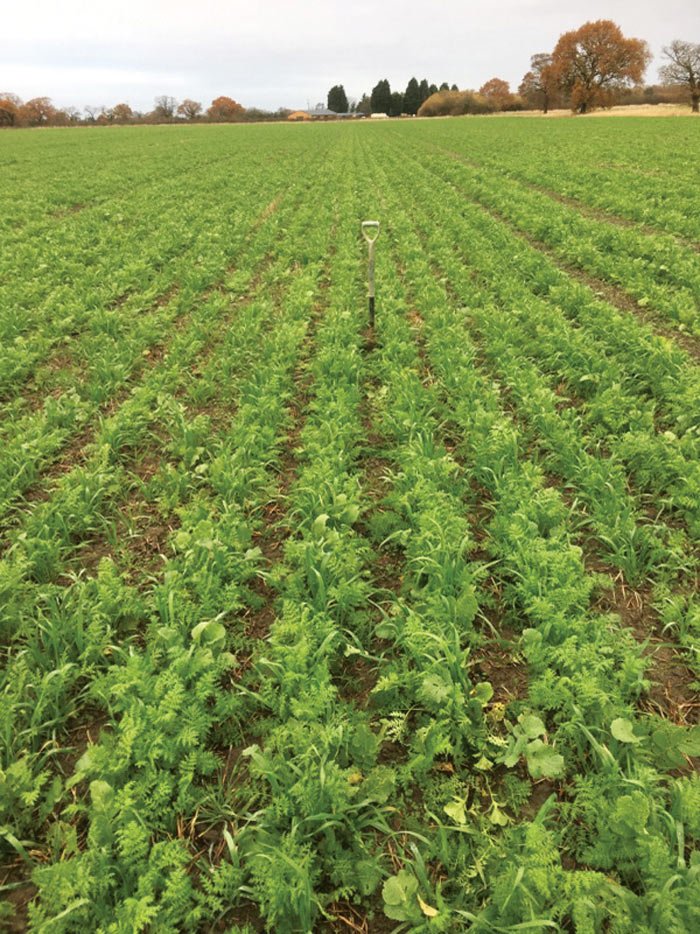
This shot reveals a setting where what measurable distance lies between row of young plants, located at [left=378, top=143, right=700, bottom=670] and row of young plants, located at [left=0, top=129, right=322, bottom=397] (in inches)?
229

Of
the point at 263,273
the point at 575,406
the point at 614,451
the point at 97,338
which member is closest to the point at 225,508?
the point at 614,451

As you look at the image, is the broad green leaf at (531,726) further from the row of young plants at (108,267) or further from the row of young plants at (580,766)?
the row of young plants at (108,267)

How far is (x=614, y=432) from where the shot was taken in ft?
16.6

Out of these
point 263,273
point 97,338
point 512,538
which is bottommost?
point 512,538

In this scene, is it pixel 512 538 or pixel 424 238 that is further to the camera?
pixel 424 238

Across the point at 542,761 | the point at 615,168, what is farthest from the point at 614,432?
the point at 615,168

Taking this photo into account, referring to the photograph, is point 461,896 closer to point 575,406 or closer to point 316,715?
point 316,715

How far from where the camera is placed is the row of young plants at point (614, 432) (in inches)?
142

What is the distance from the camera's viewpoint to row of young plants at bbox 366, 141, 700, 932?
6.31 ft

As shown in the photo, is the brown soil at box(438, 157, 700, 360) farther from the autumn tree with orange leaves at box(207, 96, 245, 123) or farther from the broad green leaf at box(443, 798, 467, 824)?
the autumn tree with orange leaves at box(207, 96, 245, 123)

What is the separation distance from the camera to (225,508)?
13.5 ft

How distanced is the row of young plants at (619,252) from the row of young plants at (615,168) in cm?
121

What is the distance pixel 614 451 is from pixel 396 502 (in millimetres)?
2167

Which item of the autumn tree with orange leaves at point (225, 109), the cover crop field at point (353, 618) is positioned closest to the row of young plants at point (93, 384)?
the cover crop field at point (353, 618)
